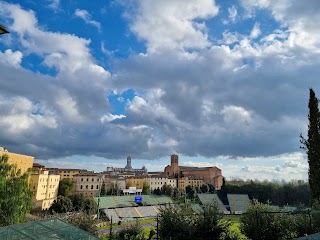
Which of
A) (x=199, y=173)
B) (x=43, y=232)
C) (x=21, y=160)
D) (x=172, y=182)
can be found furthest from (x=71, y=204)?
(x=199, y=173)

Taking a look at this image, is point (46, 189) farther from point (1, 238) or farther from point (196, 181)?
point (196, 181)

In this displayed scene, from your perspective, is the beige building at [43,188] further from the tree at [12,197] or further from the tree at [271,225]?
the tree at [271,225]

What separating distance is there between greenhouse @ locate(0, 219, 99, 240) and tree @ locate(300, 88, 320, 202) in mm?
19080

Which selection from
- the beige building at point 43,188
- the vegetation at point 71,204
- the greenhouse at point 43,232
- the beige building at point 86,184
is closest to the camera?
the greenhouse at point 43,232

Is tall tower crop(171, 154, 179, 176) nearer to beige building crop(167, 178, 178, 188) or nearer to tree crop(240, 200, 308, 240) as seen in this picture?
beige building crop(167, 178, 178, 188)

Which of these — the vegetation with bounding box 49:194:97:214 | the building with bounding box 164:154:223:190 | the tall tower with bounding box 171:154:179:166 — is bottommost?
the vegetation with bounding box 49:194:97:214

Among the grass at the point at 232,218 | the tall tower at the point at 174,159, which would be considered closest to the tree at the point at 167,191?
the grass at the point at 232,218

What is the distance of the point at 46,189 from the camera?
79.1m

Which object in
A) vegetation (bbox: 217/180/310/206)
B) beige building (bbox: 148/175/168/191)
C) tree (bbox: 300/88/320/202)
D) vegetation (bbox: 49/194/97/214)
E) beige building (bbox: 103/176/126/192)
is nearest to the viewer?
tree (bbox: 300/88/320/202)

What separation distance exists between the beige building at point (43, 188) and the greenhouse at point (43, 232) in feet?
205

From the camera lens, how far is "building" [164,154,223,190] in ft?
548

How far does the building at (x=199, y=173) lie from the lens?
16712cm

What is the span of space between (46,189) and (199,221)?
230 feet

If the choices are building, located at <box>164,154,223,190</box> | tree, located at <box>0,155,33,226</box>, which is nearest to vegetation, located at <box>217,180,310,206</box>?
building, located at <box>164,154,223,190</box>
